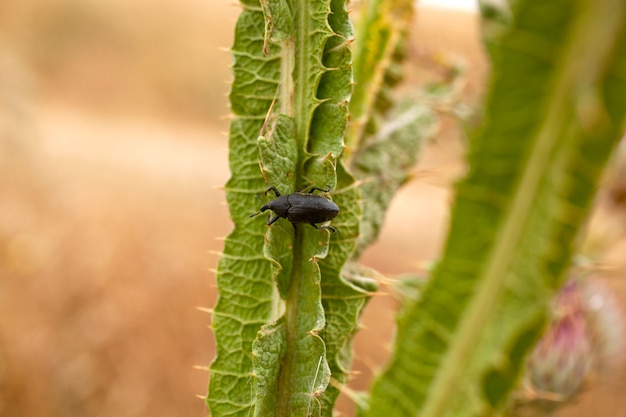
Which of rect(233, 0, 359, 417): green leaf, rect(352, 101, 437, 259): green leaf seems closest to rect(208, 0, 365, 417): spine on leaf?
rect(233, 0, 359, 417): green leaf

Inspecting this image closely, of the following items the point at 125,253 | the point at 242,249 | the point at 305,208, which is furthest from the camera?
the point at 125,253

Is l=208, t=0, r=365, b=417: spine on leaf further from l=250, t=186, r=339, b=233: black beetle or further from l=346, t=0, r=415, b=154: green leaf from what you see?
l=346, t=0, r=415, b=154: green leaf

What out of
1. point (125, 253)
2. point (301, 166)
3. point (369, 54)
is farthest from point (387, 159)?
point (125, 253)

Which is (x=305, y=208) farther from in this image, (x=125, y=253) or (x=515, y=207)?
(x=125, y=253)

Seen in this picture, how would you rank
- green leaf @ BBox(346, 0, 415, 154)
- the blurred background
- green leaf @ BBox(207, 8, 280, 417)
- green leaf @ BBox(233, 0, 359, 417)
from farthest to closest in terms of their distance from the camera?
the blurred background
green leaf @ BBox(346, 0, 415, 154)
green leaf @ BBox(207, 8, 280, 417)
green leaf @ BBox(233, 0, 359, 417)

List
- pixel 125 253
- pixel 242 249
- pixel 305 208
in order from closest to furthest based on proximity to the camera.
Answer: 1. pixel 305 208
2. pixel 242 249
3. pixel 125 253
